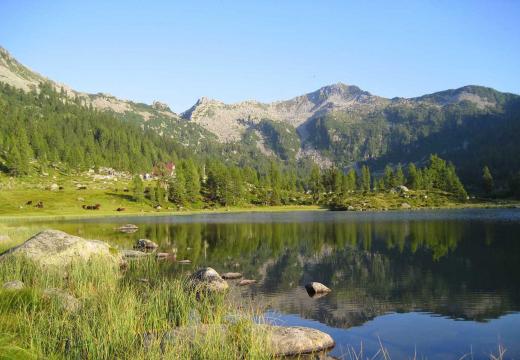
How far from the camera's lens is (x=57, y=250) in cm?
3562

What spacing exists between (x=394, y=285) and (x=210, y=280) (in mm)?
14822

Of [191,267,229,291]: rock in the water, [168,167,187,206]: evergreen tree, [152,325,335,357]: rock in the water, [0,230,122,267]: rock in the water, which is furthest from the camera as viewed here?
[168,167,187,206]: evergreen tree

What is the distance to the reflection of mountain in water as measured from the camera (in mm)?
27406

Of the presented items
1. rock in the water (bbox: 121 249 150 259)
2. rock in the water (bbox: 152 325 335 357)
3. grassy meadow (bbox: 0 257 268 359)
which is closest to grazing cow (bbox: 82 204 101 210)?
rock in the water (bbox: 121 249 150 259)

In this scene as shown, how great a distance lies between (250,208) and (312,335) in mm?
168510

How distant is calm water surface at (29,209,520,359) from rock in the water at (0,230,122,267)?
777 cm

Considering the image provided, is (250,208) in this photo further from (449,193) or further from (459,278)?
(459,278)

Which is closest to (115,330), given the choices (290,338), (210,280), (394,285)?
(290,338)

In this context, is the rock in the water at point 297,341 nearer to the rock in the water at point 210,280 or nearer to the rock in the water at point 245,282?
the rock in the water at point 210,280

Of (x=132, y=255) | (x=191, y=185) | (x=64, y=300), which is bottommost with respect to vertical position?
(x=132, y=255)

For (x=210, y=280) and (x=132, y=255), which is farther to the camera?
(x=132, y=255)

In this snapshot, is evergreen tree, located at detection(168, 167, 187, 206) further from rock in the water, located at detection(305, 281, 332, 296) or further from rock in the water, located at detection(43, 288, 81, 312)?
rock in the water, located at detection(43, 288, 81, 312)

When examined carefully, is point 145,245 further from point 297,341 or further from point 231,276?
point 297,341

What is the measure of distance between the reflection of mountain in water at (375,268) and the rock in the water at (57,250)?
1223 centimetres
